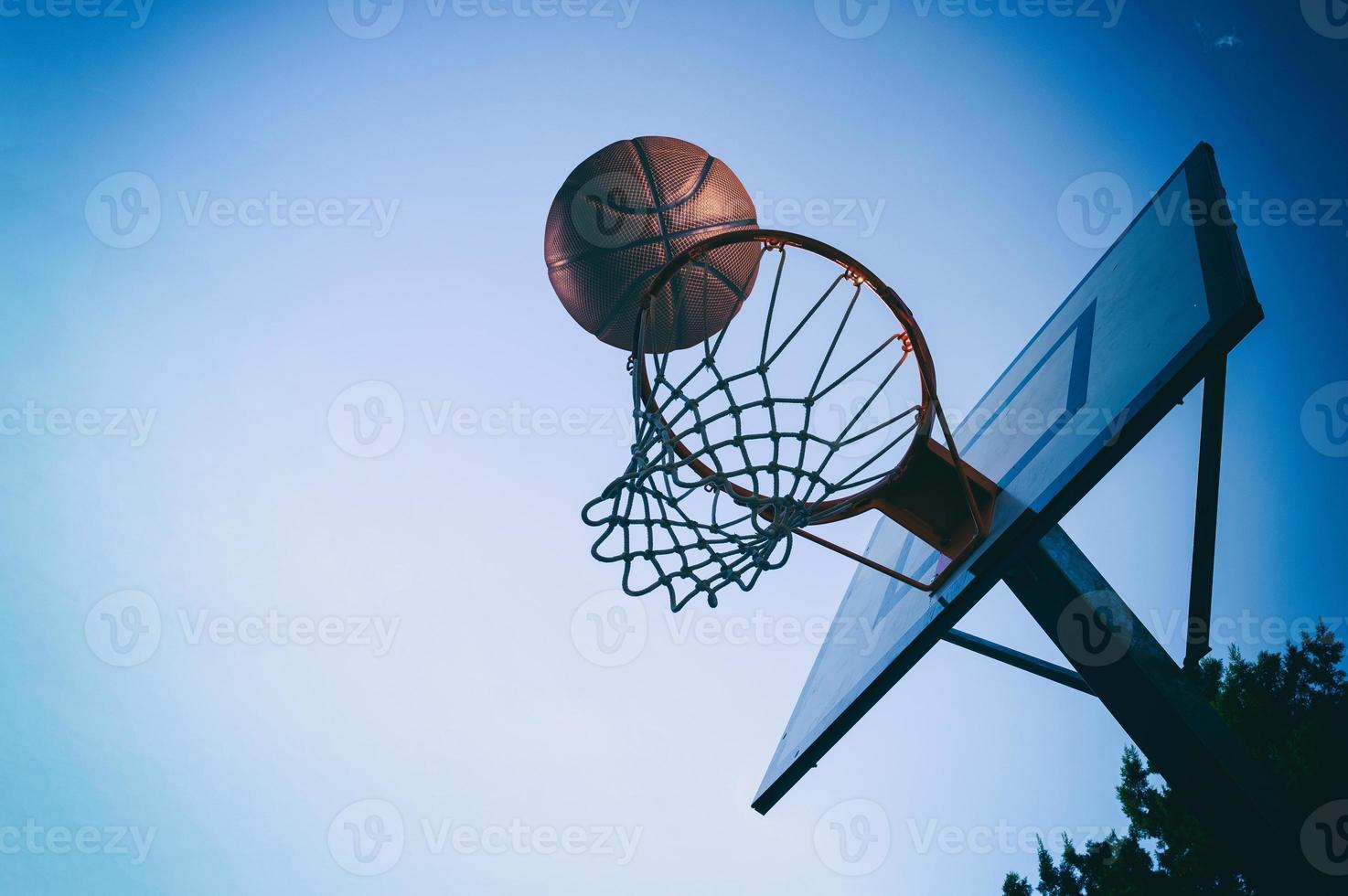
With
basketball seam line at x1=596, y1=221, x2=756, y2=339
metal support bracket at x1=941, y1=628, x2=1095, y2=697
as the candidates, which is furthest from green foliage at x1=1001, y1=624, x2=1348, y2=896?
basketball seam line at x1=596, y1=221, x2=756, y2=339

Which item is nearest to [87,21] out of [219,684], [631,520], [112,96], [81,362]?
[112,96]

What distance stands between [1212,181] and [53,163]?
25.3 meters

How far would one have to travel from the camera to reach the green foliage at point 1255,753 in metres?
4.81

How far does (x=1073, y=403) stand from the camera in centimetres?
284

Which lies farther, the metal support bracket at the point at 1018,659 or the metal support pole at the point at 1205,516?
the metal support bracket at the point at 1018,659

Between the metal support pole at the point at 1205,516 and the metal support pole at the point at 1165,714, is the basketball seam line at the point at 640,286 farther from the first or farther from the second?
the metal support pole at the point at 1205,516

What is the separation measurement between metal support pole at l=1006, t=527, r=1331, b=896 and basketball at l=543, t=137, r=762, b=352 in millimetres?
1525

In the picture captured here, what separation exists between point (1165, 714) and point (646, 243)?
2480 millimetres

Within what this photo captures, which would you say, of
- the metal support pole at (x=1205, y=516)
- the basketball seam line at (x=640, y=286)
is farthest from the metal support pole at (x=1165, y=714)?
the basketball seam line at (x=640, y=286)

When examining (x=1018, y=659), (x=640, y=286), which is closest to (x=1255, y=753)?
(x=1018, y=659)

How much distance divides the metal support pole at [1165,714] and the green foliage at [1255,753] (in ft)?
9.24

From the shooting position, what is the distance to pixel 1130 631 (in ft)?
9.05

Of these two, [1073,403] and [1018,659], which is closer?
[1073,403]

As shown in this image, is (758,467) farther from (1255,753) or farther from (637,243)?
(1255,753)
